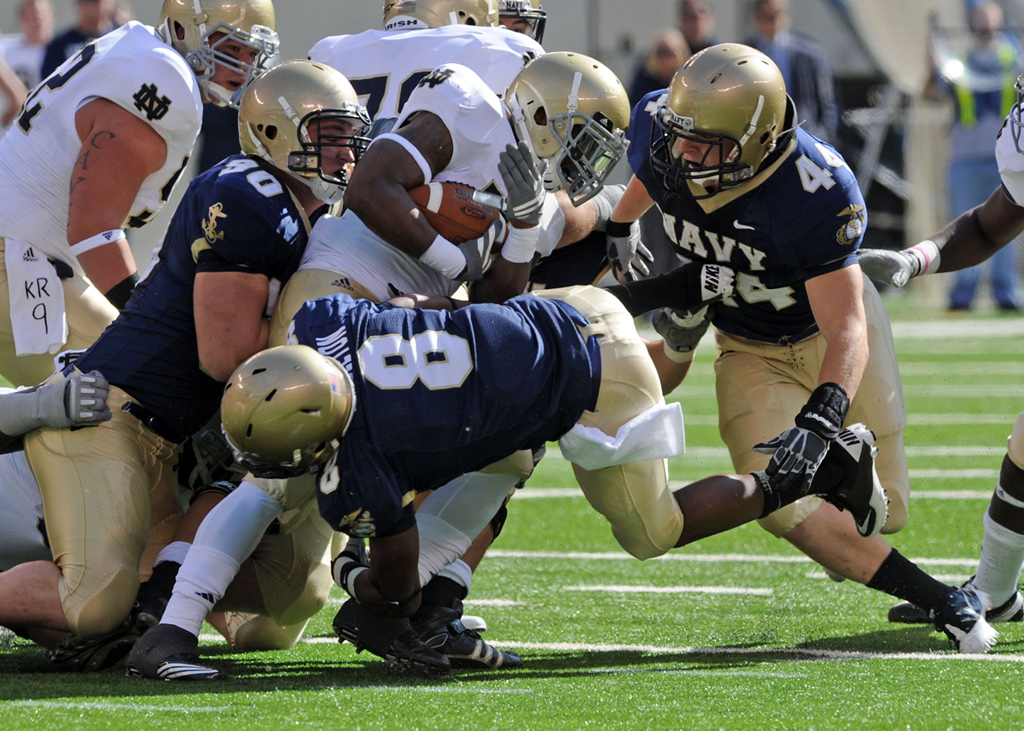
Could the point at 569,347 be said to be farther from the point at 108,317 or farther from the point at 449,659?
the point at 108,317

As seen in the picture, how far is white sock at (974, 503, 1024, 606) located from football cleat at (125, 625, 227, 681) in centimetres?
207

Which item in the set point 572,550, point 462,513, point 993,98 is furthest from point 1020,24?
point 462,513

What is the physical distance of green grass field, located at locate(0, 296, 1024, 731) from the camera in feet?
10.1

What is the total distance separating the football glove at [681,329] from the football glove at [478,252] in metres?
0.81

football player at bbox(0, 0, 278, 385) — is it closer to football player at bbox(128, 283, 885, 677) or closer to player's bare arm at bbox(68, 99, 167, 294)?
player's bare arm at bbox(68, 99, 167, 294)

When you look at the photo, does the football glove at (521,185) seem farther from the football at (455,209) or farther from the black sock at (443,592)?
the black sock at (443,592)

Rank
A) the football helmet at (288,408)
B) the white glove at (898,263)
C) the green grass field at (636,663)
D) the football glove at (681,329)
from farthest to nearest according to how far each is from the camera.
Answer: the football glove at (681,329)
the white glove at (898,263)
the football helmet at (288,408)
the green grass field at (636,663)

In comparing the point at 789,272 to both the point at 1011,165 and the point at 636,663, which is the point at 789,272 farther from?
the point at 636,663

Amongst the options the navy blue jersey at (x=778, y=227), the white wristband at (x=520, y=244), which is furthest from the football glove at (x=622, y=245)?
the white wristband at (x=520, y=244)

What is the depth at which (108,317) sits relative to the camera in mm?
4926

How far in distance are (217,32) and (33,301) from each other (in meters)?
0.99

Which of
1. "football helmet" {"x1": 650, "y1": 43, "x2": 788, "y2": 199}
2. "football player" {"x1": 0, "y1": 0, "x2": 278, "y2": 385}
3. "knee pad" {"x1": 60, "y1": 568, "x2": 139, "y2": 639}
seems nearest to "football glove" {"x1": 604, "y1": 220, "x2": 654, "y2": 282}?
"football helmet" {"x1": 650, "y1": 43, "x2": 788, "y2": 199}

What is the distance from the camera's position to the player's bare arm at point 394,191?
12.4 ft

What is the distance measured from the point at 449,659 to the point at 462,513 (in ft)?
1.19
